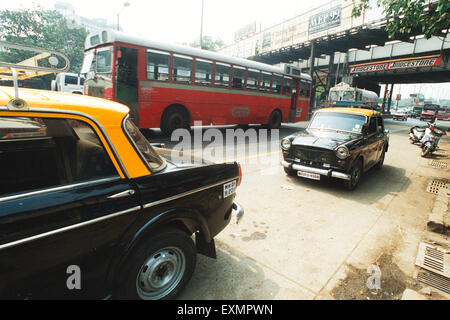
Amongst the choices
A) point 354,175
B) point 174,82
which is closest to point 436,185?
point 354,175

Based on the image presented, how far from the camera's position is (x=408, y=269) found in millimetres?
3033

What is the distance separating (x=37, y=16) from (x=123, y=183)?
43.1 metres

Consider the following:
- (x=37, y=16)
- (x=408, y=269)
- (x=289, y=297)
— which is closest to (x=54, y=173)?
(x=289, y=297)

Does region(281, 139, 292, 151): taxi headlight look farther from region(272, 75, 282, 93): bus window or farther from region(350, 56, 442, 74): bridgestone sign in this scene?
region(350, 56, 442, 74): bridgestone sign

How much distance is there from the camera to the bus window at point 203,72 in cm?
1014

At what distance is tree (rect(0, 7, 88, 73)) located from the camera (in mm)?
30831

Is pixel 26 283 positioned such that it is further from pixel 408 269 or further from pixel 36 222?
pixel 408 269

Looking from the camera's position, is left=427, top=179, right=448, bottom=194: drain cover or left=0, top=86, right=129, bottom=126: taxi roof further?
left=427, top=179, right=448, bottom=194: drain cover

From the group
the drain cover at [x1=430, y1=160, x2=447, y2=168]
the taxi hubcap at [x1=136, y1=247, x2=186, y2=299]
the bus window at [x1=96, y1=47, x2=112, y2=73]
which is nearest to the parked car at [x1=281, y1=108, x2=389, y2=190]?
the drain cover at [x1=430, y1=160, x2=447, y2=168]

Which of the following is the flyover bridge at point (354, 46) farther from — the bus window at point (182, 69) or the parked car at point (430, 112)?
the bus window at point (182, 69)

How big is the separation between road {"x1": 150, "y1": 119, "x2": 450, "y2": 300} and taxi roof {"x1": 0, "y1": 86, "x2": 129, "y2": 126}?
1718 mm

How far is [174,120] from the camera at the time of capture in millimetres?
9891

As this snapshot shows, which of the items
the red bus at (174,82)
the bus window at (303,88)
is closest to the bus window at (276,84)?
the red bus at (174,82)

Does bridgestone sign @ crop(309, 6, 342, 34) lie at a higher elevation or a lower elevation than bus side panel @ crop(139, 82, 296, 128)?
higher
